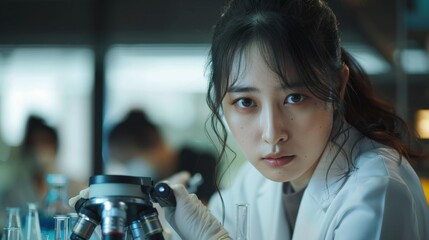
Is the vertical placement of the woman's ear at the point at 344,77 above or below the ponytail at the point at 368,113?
above

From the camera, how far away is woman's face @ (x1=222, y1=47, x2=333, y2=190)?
136 cm

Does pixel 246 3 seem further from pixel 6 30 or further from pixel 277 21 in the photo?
pixel 6 30

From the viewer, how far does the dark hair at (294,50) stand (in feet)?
4.49

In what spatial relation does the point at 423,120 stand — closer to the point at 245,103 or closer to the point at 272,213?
the point at 272,213

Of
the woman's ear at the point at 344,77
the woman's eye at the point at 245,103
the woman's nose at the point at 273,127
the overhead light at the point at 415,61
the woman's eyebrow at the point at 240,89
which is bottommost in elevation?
the woman's nose at the point at 273,127

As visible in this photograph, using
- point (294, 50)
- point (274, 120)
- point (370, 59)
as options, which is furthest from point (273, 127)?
point (370, 59)

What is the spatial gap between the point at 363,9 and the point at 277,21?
273cm

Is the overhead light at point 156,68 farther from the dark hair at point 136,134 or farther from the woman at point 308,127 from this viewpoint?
the woman at point 308,127

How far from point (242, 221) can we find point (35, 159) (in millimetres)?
3138

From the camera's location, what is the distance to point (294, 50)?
1.37m

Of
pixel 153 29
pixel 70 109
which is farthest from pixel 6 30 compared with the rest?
pixel 153 29

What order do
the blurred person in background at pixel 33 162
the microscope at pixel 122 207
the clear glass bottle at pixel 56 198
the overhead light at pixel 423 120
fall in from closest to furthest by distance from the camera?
the microscope at pixel 122 207
the clear glass bottle at pixel 56 198
the overhead light at pixel 423 120
the blurred person in background at pixel 33 162

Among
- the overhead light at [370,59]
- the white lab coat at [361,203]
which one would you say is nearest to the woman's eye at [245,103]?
the white lab coat at [361,203]

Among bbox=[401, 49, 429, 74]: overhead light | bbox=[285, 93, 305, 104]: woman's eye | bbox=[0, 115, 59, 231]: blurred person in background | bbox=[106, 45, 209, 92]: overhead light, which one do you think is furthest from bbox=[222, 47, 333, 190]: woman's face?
bbox=[106, 45, 209, 92]: overhead light
